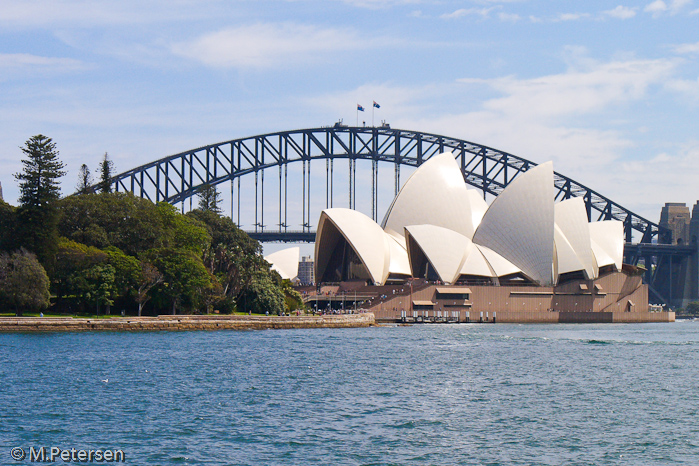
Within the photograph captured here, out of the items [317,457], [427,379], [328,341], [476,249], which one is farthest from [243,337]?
[476,249]

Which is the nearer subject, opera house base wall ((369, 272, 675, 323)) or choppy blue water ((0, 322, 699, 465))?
choppy blue water ((0, 322, 699, 465))

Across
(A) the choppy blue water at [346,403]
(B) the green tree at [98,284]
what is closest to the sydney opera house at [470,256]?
(B) the green tree at [98,284]

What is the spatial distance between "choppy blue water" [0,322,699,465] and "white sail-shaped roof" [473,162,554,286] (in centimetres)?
4318

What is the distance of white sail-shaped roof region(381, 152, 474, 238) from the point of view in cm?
10085

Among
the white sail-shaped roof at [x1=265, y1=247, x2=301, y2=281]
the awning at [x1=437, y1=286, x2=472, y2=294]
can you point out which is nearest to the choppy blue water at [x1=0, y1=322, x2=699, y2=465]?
the awning at [x1=437, y1=286, x2=472, y2=294]

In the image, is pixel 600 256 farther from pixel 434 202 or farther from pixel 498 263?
pixel 434 202

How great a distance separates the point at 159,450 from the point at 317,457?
→ 13.6ft

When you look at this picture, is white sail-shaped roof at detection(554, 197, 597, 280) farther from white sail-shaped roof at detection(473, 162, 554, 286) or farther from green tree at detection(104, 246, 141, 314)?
green tree at detection(104, 246, 141, 314)

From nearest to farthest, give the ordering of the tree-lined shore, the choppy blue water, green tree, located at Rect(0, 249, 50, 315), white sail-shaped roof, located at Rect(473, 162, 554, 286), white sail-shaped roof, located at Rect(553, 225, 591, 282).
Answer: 1. the choppy blue water
2. green tree, located at Rect(0, 249, 50, 315)
3. the tree-lined shore
4. white sail-shaped roof, located at Rect(473, 162, 554, 286)
5. white sail-shaped roof, located at Rect(553, 225, 591, 282)

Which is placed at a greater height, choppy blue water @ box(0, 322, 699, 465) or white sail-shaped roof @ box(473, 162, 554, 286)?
white sail-shaped roof @ box(473, 162, 554, 286)

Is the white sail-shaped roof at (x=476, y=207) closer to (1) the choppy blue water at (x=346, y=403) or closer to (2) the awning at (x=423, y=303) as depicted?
(2) the awning at (x=423, y=303)

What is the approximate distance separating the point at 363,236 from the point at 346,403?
217 ft

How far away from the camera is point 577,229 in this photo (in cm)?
10000

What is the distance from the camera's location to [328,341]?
5712 centimetres
